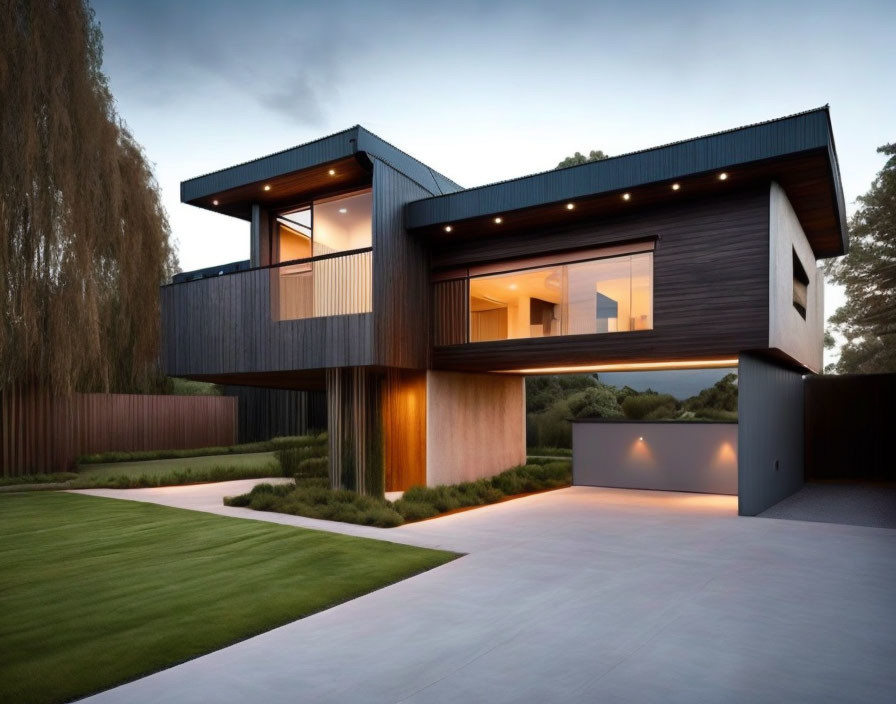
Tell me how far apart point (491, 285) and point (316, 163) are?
3.49m

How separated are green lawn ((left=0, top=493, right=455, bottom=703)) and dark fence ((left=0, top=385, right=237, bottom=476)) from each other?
536 cm

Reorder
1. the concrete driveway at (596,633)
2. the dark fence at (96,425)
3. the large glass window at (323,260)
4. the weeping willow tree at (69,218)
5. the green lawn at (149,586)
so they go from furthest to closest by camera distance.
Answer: the dark fence at (96,425) → the large glass window at (323,260) → the weeping willow tree at (69,218) → the green lawn at (149,586) → the concrete driveway at (596,633)

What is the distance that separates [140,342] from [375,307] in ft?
28.1

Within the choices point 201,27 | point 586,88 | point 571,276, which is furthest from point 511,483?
point 586,88

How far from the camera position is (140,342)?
1484 centimetres

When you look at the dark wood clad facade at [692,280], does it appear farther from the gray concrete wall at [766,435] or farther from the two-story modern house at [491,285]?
the gray concrete wall at [766,435]

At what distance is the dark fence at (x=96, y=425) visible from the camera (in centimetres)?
1270

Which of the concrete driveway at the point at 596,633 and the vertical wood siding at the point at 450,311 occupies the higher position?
the vertical wood siding at the point at 450,311

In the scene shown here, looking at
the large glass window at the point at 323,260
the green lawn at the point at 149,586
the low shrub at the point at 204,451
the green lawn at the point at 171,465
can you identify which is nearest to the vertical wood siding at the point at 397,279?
the large glass window at the point at 323,260

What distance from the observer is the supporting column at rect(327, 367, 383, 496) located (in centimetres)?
951

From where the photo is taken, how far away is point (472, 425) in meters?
11.8

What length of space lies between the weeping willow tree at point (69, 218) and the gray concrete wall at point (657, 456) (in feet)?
31.8

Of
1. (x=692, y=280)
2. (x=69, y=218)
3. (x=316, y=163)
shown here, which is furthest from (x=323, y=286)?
(x=692, y=280)

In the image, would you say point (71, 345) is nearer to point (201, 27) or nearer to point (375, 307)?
point (375, 307)
